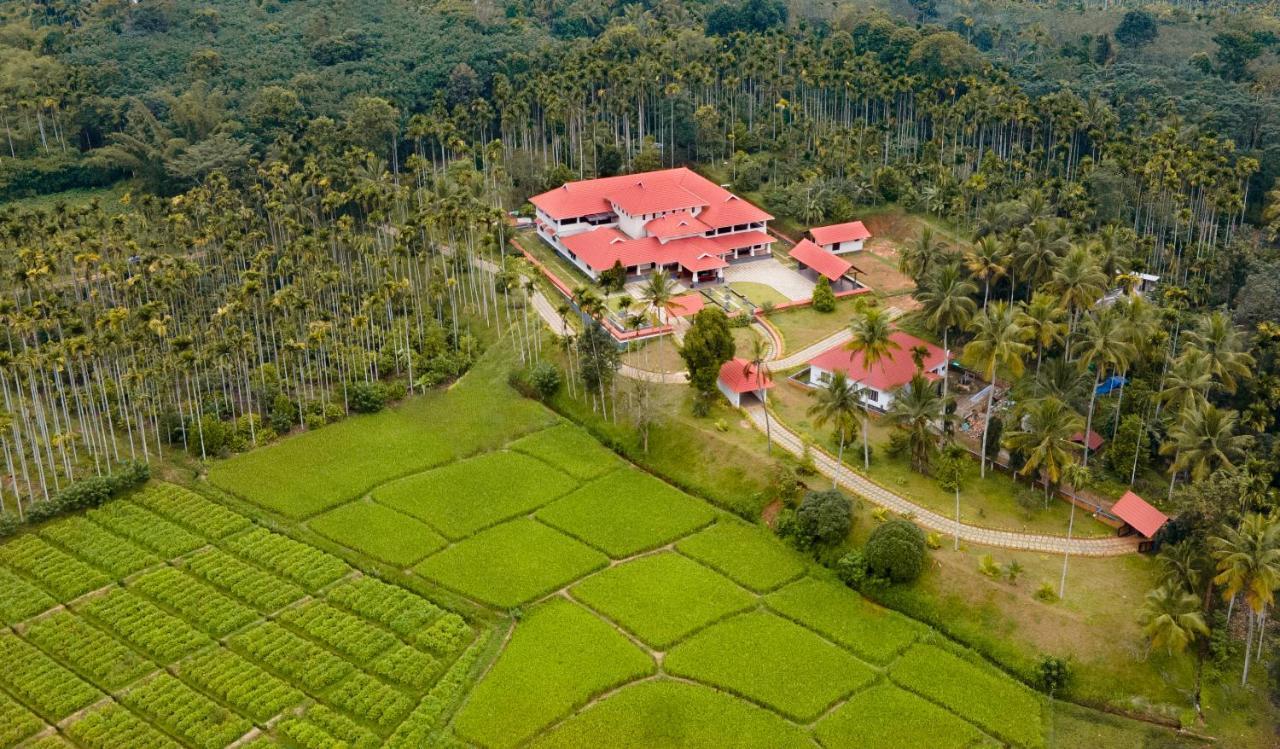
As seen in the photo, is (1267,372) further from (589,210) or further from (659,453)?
(589,210)

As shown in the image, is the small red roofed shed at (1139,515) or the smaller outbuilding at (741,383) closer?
the small red roofed shed at (1139,515)

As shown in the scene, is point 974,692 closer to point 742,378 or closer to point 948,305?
point 948,305

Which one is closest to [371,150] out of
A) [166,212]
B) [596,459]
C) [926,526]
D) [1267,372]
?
[166,212]

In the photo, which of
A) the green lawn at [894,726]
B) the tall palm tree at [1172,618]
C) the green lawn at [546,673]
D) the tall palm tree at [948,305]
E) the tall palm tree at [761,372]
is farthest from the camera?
the tall palm tree at [948,305]

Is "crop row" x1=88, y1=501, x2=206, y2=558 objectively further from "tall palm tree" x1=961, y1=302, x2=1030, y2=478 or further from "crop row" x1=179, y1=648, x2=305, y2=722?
"tall palm tree" x1=961, y1=302, x2=1030, y2=478

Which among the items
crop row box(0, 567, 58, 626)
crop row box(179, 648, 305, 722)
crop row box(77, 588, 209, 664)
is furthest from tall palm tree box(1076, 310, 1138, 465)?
crop row box(0, 567, 58, 626)

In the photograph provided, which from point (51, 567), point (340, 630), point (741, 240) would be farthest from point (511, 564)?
point (741, 240)

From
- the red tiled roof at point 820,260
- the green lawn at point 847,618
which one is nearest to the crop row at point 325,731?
the green lawn at point 847,618

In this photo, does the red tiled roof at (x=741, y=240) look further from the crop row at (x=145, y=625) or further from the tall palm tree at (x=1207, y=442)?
the crop row at (x=145, y=625)
